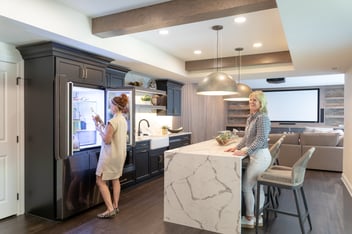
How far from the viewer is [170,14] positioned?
280cm

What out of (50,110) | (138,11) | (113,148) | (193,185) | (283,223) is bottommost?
(283,223)

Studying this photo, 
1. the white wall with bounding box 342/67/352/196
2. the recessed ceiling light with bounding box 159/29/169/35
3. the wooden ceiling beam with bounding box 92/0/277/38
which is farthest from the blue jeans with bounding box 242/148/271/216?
the white wall with bounding box 342/67/352/196

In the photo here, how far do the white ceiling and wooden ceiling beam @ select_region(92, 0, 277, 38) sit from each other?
0.28 ft

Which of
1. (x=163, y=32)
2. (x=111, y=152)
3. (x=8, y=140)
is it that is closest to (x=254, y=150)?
(x=111, y=152)

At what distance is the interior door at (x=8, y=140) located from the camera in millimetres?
3311

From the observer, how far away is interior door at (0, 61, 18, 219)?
3.31 metres

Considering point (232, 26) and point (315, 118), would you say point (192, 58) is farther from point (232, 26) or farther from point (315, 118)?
point (315, 118)

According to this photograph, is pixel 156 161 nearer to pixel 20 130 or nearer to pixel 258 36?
pixel 20 130

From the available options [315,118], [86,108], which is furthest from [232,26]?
[315,118]

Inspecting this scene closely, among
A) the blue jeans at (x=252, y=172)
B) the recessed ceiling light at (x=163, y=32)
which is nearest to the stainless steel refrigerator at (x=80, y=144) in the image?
the recessed ceiling light at (x=163, y=32)

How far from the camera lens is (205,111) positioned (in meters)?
8.02

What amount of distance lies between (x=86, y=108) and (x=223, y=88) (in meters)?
2.15

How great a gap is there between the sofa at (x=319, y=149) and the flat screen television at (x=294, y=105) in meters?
4.88

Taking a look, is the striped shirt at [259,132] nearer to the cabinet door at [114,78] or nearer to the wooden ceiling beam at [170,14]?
the wooden ceiling beam at [170,14]
